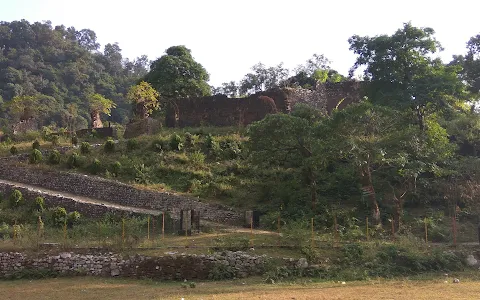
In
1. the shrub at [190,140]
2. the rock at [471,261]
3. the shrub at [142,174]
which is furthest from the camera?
the shrub at [190,140]

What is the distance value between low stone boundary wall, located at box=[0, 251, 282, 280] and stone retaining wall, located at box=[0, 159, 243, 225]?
5316 millimetres

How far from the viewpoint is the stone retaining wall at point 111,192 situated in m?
22.4

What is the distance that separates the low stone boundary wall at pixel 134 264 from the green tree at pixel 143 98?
66.6 feet

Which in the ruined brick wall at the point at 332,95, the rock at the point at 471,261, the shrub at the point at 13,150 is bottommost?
the rock at the point at 471,261

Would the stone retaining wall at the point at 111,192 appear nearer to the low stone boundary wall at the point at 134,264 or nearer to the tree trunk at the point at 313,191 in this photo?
the tree trunk at the point at 313,191

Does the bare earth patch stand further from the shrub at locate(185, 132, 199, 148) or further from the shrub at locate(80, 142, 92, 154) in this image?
the shrub at locate(185, 132, 199, 148)

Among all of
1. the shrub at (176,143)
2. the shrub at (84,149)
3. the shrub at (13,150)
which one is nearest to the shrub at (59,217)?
the shrub at (84,149)

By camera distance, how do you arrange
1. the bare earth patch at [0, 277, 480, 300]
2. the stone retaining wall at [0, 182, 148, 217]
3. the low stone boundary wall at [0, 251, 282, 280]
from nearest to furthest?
1. the bare earth patch at [0, 277, 480, 300]
2. the low stone boundary wall at [0, 251, 282, 280]
3. the stone retaining wall at [0, 182, 148, 217]

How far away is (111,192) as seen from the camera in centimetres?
2445

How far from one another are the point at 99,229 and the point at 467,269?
1323 centimetres

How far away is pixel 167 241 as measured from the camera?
17.2m

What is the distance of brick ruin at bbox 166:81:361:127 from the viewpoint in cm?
3353

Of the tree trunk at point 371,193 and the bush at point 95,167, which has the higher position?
the bush at point 95,167

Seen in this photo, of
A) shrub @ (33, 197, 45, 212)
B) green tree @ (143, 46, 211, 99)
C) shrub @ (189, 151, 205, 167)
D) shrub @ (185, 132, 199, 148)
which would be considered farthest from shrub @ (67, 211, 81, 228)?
green tree @ (143, 46, 211, 99)
